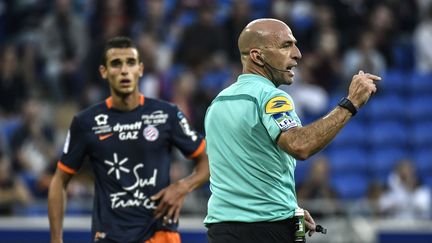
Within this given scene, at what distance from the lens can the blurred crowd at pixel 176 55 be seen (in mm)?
13852

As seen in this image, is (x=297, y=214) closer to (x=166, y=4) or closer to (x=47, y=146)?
(x=47, y=146)

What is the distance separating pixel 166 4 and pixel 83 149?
29.6 feet

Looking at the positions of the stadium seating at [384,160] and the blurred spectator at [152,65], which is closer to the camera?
the blurred spectator at [152,65]

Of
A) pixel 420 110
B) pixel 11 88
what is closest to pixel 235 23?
pixel 420 110

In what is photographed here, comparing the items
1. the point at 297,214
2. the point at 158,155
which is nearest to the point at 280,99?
the point at 297,214

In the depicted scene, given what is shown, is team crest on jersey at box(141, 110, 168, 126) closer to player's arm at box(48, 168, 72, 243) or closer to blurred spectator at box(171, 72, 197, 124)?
player's arm at box(48, 168, 72, 243)

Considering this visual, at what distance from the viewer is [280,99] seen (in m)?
5.59

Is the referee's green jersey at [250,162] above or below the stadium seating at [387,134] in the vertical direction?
below

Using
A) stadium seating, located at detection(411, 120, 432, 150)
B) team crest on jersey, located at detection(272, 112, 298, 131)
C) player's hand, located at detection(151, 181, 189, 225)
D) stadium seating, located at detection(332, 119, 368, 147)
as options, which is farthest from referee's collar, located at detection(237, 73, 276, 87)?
stadium seating, located at detection(411, 120, 432, 150)

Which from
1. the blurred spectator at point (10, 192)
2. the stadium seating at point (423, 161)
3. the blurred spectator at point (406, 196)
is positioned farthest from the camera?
the stadium seating at point (423, 161)

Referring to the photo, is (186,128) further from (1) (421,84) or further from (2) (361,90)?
(1) (421,84)

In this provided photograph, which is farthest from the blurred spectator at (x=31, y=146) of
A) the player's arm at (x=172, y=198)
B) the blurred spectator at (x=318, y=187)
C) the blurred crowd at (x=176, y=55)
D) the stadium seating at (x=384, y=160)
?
the player's arm at (x=172, y=198)

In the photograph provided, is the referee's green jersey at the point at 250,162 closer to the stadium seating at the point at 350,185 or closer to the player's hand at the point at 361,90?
the player's hand at the point at 361,90

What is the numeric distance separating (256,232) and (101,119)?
88.0 inches
